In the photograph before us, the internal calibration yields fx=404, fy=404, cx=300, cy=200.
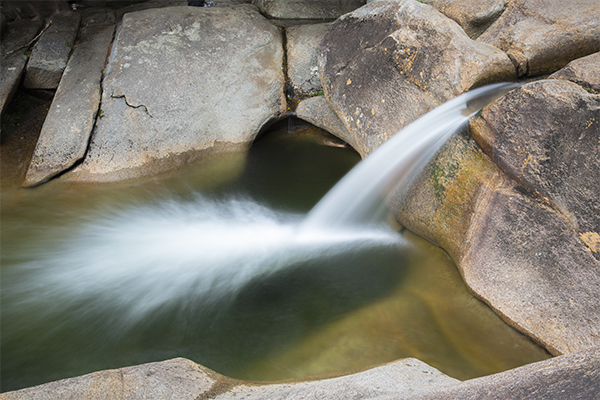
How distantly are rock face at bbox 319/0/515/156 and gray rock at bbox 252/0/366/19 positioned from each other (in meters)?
1.61

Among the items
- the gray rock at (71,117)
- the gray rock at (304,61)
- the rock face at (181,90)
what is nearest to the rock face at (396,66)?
the gray rock at (304,61)

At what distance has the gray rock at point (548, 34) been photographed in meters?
3.25

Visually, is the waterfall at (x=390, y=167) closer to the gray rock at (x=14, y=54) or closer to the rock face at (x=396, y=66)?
the rock face at (x=396, y=66)

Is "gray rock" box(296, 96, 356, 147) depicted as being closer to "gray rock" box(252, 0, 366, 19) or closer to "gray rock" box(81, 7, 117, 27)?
"gray rock" box(252, 0, 366, 19)

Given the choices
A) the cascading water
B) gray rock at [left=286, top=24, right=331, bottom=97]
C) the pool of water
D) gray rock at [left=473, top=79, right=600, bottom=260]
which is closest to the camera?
gray rock at [left=473, top=79, right=600, bottom=260]

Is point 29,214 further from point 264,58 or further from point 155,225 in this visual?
point 264,58

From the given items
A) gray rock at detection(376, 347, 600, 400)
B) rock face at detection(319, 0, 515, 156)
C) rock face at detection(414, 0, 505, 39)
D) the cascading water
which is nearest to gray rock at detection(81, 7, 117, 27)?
the cascading water

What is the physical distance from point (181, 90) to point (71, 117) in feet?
4.17

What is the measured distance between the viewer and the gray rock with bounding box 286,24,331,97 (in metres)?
5.29

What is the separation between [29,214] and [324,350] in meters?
3.26

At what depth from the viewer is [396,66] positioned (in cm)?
381

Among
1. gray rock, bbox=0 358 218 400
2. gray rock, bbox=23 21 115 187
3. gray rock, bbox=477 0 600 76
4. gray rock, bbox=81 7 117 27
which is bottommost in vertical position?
gray rock, bbox=0 358 218 400

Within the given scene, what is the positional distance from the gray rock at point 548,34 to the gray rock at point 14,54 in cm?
540

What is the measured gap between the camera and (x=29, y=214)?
4.00 m
